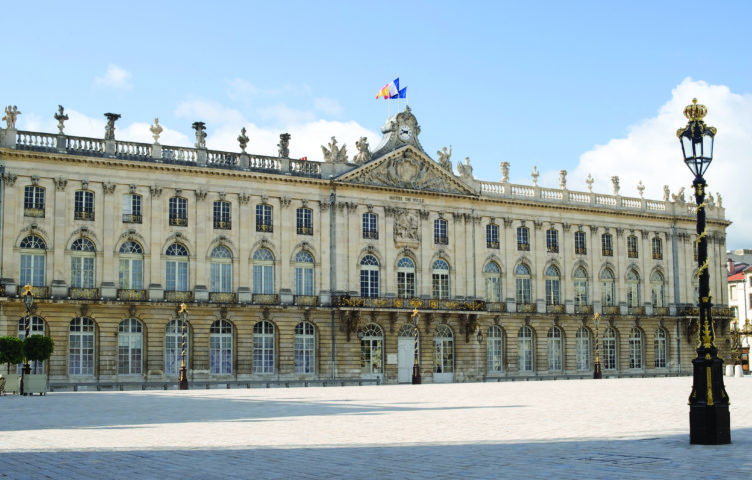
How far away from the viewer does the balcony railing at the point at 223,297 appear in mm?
52156

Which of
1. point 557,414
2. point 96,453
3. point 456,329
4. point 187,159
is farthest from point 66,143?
point 96,453

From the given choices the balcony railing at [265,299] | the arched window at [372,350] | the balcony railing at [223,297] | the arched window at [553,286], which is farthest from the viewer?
the arched window at [553,286]

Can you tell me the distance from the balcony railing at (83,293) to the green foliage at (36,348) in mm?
9250

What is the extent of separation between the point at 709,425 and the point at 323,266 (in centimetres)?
4065

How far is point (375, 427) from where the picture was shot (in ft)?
64.4

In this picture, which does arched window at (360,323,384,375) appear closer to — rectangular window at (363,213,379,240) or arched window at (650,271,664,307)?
rectangular window at (363,213,379,240)

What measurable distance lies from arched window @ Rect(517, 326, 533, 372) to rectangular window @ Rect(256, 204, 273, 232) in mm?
18328

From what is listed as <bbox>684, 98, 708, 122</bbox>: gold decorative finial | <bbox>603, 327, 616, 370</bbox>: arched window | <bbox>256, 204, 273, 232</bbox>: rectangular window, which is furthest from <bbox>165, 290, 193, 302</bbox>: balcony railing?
<bbox>684, 98, 708, 122</bbox>: gold decorative finial

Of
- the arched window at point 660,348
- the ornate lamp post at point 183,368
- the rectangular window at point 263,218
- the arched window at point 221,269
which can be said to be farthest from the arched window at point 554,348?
the ornate lamp post at point 183,368

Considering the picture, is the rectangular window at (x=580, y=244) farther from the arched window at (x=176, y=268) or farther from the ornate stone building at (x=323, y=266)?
the arched window at (x=176, y=268)

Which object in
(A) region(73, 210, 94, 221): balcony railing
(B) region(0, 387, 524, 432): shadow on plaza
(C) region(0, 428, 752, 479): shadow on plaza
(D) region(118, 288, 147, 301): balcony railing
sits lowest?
(B) region(0, 387, 524, 432): shadow on plaza

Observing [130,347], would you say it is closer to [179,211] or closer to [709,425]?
[179,211]

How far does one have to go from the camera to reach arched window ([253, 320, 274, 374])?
53.4m

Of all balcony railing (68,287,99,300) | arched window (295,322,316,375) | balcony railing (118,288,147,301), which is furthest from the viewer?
arched window (295,322,316,375)
